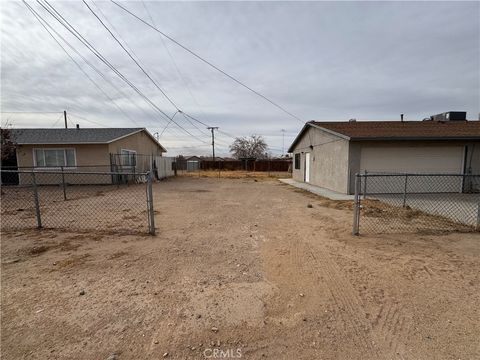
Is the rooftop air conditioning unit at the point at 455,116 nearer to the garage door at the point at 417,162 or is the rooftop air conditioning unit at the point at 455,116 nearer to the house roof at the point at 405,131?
the house roof at the point at 405,131

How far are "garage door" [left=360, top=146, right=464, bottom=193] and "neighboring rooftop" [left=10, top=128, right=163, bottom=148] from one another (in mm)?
14926

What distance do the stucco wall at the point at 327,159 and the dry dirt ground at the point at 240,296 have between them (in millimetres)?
7205

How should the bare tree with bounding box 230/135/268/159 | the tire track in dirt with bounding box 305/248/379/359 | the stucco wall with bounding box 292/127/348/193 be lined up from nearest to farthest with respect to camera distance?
the tire track in dirt with bounding box 305/248/379/359 < the stucco wall with bounding box 292/127/348/193 < the bare tree with bounding box 230/135/268/159

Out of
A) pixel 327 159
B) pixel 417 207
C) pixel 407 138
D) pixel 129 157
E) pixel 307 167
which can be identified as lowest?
pixel 417 207

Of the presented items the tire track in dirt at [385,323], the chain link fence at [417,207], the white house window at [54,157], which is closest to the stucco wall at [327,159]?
the chain link fence at [417,207]

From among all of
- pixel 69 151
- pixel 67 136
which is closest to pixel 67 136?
pixel 67 136

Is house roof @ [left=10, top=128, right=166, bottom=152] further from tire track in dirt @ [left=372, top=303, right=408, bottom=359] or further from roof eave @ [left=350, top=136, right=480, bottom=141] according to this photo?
tire track in dirt @ [left=372, top=303, right=408, bottom=359]

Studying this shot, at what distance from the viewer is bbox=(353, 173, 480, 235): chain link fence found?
591 cm

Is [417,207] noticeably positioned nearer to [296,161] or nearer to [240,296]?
[240,296]

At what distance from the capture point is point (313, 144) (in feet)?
54.2

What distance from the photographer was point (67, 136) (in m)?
17.3

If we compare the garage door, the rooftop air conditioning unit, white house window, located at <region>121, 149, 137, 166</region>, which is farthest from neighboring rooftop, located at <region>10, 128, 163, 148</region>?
the rooftop air conditioning unit

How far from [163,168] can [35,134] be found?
976 centimetres

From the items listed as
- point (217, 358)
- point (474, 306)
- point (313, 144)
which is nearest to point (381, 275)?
point (474, 306)
